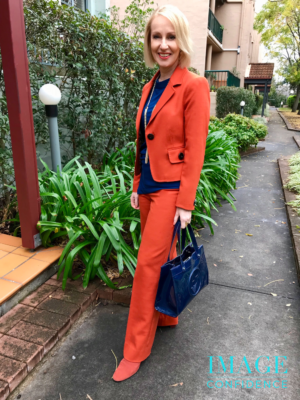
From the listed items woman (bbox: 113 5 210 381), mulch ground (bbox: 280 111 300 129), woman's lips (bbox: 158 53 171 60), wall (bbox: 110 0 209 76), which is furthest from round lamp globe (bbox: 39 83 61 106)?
mulch ground (bbox: 280 111 300 129)

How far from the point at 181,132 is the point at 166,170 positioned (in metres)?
0.21

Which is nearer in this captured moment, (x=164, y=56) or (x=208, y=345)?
(x=164, y=56)

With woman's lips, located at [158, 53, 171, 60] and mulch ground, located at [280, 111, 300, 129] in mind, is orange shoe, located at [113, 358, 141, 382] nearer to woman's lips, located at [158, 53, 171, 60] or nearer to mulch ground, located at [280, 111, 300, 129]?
woman's lips, located at [158, 53, 171, 60]

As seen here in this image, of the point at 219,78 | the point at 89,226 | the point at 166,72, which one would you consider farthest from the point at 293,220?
the point at 219,78

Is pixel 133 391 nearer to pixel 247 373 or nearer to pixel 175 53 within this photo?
pixel 247 373

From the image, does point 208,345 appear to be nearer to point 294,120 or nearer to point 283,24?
point 294,120

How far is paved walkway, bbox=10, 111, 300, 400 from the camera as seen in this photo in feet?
5.63

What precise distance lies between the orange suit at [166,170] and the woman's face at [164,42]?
0.07 m

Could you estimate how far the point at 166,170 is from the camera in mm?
1668

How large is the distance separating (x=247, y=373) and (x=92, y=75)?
11.6 feet

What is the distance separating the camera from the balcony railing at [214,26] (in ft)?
51.6

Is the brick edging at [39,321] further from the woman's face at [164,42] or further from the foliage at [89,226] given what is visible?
the woman's face at [164,42]

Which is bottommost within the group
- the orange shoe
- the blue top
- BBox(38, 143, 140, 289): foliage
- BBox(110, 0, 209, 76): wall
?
the orange shoe

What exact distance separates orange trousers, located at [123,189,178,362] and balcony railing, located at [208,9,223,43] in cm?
1658
